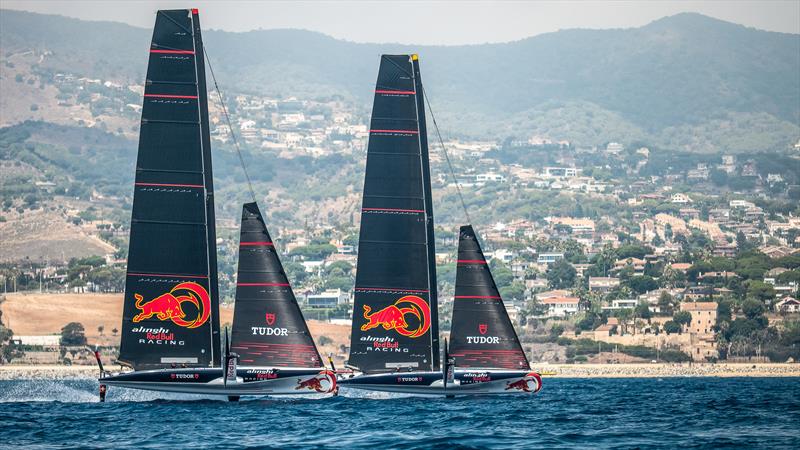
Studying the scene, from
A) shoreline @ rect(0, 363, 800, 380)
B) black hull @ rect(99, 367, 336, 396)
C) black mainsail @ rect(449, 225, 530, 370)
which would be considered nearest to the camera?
black hull @ rect(99, 367, 336, 396)

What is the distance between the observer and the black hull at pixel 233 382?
51.6 metres

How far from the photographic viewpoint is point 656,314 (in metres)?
172

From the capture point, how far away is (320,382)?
5344cm

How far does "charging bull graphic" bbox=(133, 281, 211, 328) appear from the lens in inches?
2058

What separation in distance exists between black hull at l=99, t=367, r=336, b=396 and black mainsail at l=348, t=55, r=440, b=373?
8.65 feet

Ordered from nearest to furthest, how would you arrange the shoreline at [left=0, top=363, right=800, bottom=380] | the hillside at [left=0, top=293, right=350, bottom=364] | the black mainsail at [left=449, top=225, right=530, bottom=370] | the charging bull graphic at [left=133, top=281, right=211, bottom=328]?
the charging bull graphic at [left=133, top=281, right=211, bottom=328] < the black mainsail at [left=449, top=225, right=530, bottom=370] < the shoreline at [left=0, top=363, right=800, bottom=380] < the hillside at [left=0, top=293, right=350, bottom=364]

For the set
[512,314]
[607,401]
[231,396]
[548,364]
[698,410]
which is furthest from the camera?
[512,314]

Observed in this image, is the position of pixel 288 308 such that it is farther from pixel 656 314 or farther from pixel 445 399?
pixel 656 314

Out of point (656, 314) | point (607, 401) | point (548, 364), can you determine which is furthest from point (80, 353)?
point (607, 401)

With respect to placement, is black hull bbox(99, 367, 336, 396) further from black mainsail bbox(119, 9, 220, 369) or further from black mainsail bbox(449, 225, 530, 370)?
black mainsail bbox(449, 225, 530, 370)

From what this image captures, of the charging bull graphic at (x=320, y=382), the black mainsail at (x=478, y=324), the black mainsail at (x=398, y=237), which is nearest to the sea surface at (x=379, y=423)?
the charging bull graphic at (x=320, y=382)

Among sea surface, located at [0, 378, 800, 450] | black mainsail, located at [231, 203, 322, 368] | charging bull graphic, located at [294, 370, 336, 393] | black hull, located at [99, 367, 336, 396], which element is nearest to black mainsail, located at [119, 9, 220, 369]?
black hull, located at [99, 367, 336, 396]

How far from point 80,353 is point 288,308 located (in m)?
115

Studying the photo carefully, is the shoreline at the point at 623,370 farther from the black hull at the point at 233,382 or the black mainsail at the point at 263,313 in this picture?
the black mainsail at the point at 263,313
